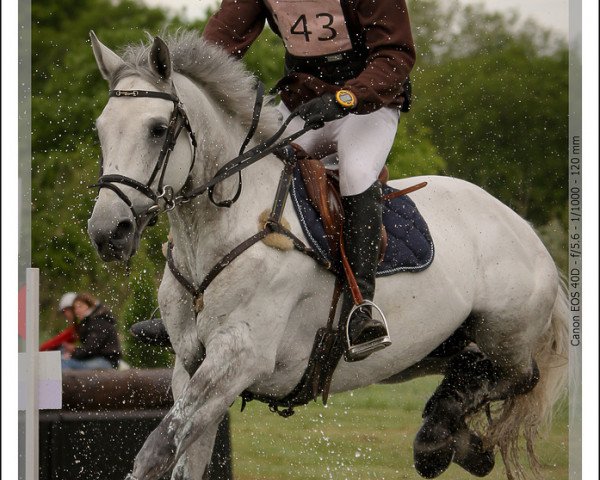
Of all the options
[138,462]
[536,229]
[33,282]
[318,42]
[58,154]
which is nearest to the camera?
[138,462]

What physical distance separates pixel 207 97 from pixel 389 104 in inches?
38.3

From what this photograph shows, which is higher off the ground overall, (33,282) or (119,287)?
(33,282)

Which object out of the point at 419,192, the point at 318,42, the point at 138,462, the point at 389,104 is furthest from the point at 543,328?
the point at 138,462

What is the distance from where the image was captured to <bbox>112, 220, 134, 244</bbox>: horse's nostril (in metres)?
4.05

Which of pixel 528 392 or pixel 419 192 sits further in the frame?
pixel 528 392

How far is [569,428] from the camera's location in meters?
6.28

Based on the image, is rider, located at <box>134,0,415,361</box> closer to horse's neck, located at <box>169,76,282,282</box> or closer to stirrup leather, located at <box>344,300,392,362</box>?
stirrup leather, located at <box>344,300,392,362</box>

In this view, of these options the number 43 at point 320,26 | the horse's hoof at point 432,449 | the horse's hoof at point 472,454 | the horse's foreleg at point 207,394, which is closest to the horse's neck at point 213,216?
the horse's foreleg at point 207,394

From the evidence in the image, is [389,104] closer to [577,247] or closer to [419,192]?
[419,192]

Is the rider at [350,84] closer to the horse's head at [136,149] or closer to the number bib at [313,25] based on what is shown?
the number bib at [313,25]

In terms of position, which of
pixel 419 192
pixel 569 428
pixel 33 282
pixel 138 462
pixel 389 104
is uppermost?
pixel 389 104

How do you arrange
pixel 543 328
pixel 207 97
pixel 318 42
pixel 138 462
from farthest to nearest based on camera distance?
pixel 543 328 < pixel 318 42 < pixel 207 97 < pixel 138 462

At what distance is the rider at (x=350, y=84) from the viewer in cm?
487

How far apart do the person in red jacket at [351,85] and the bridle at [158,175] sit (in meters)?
0.61
